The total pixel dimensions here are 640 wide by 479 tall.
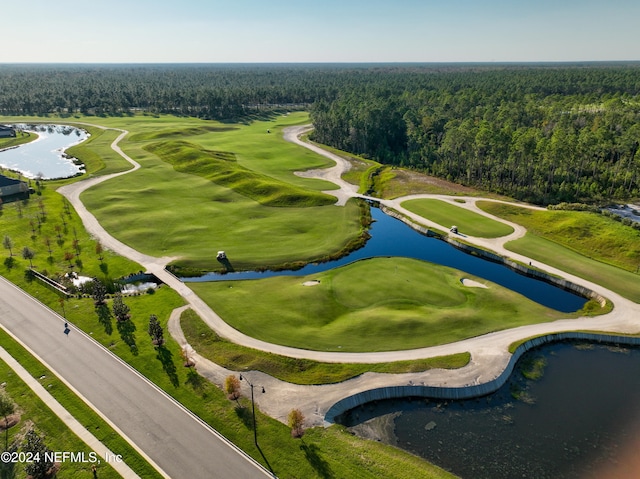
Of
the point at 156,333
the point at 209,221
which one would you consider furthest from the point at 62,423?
the point at 209,221

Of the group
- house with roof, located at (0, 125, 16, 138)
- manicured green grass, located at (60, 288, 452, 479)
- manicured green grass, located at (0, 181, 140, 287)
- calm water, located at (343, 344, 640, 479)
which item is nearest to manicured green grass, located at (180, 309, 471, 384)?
manicured green grass, located at (60, 288, 452, 479)

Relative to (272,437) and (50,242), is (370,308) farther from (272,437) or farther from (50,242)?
(50,242)

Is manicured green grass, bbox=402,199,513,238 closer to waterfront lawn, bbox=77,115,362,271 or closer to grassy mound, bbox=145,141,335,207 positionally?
waterfront lawn, bbox=77,115,362,271

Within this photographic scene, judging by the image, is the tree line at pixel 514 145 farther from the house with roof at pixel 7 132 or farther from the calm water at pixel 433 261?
the house with roof at pixel 7 132

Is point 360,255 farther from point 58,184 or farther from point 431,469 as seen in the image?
point 58,184

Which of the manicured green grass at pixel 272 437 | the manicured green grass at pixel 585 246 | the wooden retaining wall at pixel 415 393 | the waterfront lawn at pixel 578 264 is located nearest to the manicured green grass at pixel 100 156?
the manicured green grass at pixel 272 437

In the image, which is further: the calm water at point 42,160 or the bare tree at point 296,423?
the calm water at point 42,160

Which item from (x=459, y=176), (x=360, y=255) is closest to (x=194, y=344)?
(x=360, y=255)
